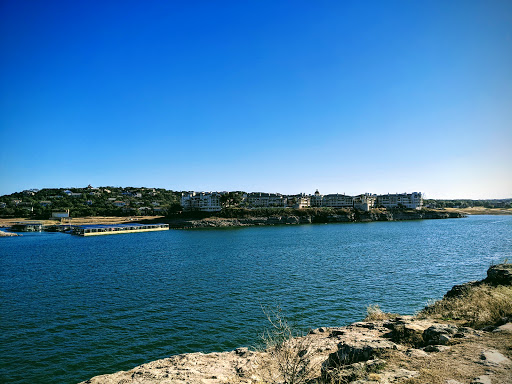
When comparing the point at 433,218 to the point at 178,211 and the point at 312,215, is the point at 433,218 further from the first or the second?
the point at 178,211

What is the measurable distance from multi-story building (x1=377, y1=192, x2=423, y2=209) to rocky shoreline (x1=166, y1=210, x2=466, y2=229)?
1832cm

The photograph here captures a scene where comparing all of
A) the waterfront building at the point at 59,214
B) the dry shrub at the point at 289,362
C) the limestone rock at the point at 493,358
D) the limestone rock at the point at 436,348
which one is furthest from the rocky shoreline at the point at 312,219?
the limestone rock at the point at 493,358

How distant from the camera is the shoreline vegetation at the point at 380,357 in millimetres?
8016

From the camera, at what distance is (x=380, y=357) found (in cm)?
962

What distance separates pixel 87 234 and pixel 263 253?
60.5m

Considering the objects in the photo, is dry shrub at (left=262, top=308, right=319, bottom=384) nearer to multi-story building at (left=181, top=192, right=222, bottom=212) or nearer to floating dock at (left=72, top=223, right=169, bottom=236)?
floating dock at (left=72, top=223, right=169, bottom=236)

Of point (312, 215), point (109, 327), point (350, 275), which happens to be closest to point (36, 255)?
point (109, 327)

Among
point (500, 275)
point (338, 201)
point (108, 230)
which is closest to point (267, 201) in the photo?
point (338, 201)

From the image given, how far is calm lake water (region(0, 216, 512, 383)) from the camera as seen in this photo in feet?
48.2

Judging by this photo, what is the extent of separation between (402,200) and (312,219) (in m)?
75.8

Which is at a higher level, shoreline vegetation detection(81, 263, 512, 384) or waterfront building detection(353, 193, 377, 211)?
waterfront building detection(353, 193, 377, 211)

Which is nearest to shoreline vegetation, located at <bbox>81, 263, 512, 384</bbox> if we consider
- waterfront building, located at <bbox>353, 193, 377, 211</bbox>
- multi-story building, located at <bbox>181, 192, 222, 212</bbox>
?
multi-story building, located at <bbox>181, 192, 222, 212</bbox>

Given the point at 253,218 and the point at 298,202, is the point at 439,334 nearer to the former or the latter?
the point at 253,218

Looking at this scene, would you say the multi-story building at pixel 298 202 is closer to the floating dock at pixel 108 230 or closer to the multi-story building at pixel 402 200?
the multi-story building at pixel 402 200
